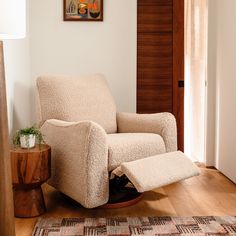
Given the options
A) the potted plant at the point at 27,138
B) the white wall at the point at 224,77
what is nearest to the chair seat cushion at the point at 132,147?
the potted plant at the point at 27,138

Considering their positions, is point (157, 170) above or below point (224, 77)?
below

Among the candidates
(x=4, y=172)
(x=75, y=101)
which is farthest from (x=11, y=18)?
(x=75, y=101)

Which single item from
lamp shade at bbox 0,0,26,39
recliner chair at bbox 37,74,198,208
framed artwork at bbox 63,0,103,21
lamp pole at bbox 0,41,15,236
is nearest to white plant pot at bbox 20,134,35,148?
recliner chair at bbox 37,74,198,208

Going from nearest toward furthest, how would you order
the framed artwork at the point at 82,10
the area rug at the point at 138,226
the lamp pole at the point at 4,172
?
the lamp pole at the point at 4,172 < the area rug at the point at 138,226 < the framed artwork at the point at 82,10

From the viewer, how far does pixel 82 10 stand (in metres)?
3.57

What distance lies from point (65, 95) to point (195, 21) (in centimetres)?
168

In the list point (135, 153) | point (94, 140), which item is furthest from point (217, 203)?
point (94, 140)

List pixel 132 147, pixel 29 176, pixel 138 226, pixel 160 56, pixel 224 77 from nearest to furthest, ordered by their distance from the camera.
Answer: pixel 138 226, pixel 29 176, pixel 132 147, pixel 224 77, pixel 160 56

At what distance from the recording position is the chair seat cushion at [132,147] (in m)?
2.47

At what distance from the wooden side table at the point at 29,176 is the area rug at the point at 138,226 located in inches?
4.8

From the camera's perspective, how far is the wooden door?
3805mm

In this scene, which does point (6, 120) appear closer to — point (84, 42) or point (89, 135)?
point (89, 135)

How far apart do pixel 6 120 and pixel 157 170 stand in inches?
42.9

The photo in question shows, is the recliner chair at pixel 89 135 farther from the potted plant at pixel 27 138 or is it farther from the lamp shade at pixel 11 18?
the lamp shade at pixel 11 18
